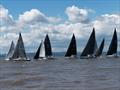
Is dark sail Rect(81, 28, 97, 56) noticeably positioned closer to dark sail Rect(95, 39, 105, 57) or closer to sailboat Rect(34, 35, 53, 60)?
dark sail Rect(95, 39, 105, 57)

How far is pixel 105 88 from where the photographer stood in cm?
2742

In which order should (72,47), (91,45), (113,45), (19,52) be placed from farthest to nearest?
(113,45)
(72,47)
(91,45)
(19,52)

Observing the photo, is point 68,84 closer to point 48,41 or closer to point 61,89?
point 61,89

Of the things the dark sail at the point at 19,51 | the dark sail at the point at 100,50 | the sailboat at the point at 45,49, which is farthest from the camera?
the dark sail at the point at 100,50

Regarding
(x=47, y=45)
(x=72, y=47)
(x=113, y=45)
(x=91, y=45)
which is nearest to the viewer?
(x=47, y=45)

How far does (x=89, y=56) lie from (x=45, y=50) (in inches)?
389

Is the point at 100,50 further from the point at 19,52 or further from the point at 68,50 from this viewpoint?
the point at 19,52

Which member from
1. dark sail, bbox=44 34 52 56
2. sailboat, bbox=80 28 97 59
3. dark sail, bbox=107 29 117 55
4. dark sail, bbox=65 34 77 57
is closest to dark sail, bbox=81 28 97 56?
sailboat, bbox=80 28 97 59

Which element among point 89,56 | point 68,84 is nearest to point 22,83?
point 68,84

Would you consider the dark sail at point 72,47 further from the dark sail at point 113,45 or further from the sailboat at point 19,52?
the sailboat at point 19,52

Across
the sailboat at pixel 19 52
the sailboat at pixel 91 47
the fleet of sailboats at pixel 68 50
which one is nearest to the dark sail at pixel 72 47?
the fleet of sailboats at pixel 68 50

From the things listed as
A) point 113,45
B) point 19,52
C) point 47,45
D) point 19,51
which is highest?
point 47,45

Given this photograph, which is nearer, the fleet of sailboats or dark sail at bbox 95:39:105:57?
the fleet of sailboats

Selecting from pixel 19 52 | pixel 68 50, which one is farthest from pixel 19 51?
pixel 68 50
